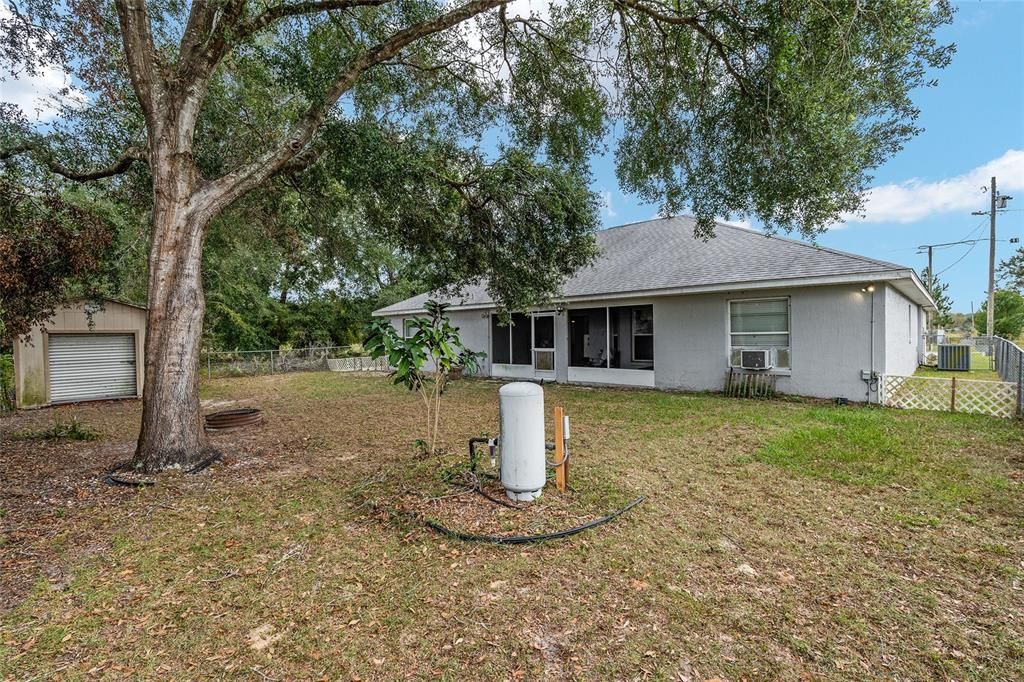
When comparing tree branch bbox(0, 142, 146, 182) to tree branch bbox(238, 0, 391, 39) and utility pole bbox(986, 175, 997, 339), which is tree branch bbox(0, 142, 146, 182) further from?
utility pole bbox(986, 175, 997, 339)

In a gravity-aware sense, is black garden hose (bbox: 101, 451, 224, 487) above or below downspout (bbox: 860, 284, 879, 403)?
below

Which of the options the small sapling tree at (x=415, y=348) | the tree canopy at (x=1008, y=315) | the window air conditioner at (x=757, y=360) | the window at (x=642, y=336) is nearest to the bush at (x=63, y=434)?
the small sapling tree at (x=415, y=348)

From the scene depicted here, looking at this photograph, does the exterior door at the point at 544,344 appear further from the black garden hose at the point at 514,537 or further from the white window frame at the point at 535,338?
the black garden hose at the point at 514,537

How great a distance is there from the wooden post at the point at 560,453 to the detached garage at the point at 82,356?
34.4 feet

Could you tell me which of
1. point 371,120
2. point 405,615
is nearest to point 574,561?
point 405,615

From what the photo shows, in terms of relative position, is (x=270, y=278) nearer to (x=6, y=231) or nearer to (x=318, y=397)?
(x=318, y=397)

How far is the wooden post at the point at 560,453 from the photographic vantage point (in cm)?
393

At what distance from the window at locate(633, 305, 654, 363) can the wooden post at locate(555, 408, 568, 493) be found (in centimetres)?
1029

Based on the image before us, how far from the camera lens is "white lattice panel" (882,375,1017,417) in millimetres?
7000

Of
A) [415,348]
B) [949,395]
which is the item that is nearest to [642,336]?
[949,395]

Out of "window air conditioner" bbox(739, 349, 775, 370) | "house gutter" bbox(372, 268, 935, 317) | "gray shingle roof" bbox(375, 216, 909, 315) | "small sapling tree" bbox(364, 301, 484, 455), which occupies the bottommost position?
"window air conditioner" bbox(739, 349, 775, 370)

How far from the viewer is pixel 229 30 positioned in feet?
16.9

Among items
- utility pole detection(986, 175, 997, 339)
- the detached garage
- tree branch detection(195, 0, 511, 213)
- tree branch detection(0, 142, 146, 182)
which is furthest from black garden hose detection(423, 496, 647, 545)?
utility pole detection(986, 175, 997, 339)

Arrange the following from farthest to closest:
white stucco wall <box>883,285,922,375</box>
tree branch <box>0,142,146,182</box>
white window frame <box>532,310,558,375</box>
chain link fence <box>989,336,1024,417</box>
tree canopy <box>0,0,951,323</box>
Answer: white window frame <box>532,310,558,375</box>, white stucco wall <box>883,285,922,375</box>, chain link fence <box>989,336,1024,417</box>, tree branch <box>0,142,146,182</box>, tree canopy <box>0,0,951,323</box>
